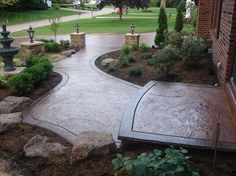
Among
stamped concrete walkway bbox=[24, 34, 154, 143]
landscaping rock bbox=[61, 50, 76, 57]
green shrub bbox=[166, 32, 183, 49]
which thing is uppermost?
green shrub bbox=[166, 32, 183, 49]

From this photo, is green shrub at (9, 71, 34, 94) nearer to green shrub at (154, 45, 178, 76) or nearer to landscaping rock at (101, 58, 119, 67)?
green shrub at (154, 45, 178, 76)

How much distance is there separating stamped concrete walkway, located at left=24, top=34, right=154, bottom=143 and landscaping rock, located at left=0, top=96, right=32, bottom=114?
6.7 inches

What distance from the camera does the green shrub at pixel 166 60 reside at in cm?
752

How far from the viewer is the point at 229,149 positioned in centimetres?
350

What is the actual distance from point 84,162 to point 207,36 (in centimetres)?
828

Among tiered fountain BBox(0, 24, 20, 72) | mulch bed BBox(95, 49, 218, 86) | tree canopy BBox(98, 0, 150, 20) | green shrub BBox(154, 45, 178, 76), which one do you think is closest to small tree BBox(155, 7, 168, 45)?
mulch bed BBox(95, 49, 218, 86)

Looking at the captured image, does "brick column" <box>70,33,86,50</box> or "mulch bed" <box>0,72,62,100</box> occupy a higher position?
"brick column" <box>70,33,86,50</box>

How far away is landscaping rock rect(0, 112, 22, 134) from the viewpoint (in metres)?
4.96

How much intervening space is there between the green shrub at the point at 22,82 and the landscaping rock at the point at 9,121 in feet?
3.87

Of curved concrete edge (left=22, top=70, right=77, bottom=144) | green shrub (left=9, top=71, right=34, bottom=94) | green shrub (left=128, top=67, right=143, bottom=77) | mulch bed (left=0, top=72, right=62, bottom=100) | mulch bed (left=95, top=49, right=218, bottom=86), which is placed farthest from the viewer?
green shrub (left=128, top=67, right=143, bottom=77)

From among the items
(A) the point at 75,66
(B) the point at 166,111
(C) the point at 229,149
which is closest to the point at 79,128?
(B) the point at 166,111

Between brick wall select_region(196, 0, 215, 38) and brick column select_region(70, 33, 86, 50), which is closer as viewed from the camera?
brick wall select_region(196, 0, 215, 38)

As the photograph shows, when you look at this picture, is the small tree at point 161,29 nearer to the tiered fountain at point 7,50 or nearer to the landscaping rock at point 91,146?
the tiered fountain at point 7,50

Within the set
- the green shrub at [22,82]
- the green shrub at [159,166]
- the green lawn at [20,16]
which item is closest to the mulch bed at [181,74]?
the green shrub at [22,82]
